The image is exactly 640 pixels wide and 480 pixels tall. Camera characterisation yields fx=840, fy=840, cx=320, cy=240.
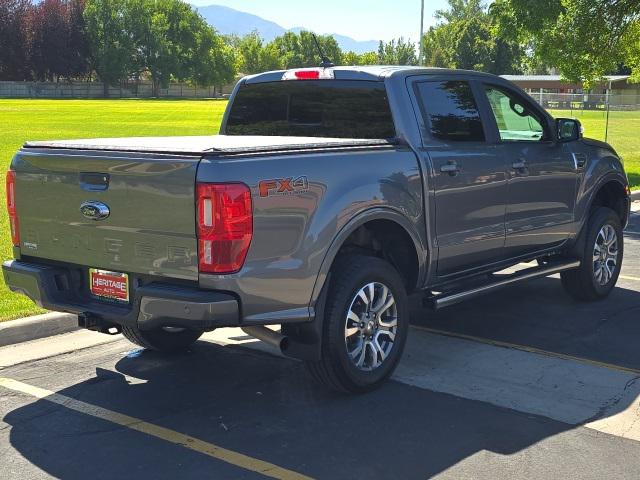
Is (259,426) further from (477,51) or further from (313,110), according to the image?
(477,51)

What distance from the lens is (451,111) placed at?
6.12 meters

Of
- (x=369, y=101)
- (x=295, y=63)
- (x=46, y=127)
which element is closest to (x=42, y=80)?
(x=295, y=63)

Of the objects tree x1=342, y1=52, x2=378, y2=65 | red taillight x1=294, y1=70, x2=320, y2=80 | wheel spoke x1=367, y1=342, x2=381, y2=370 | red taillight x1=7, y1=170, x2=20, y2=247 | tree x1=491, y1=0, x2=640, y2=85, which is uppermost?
tree x1=342, y1=52, x2=378, y2=65

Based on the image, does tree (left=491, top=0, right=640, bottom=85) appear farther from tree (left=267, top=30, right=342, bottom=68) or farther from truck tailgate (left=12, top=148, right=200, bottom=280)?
tree (left=267, top=30, right=342, bottom=68)

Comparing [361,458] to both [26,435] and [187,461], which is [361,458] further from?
[26,435]

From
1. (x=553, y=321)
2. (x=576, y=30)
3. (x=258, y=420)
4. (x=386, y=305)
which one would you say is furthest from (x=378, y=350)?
(x=576, y=30)

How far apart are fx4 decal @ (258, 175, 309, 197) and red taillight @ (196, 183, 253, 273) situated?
0.36 feet

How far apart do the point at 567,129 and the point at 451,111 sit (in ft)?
4.58

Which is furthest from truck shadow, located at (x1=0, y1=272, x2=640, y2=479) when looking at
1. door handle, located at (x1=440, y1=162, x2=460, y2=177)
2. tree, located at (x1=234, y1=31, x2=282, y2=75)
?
tree, located at (x1=234, y1=31, x2=282, y2=75)

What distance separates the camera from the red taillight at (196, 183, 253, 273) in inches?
171

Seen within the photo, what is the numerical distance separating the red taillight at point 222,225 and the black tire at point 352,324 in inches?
31.9

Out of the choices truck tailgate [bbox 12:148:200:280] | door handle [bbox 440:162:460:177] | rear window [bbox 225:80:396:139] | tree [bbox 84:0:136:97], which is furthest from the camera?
tree [bbox 84:0:136:97]

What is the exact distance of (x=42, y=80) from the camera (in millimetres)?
113062

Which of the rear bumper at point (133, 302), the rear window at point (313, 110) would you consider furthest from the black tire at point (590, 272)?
the rear bumper at point (133, 302)
